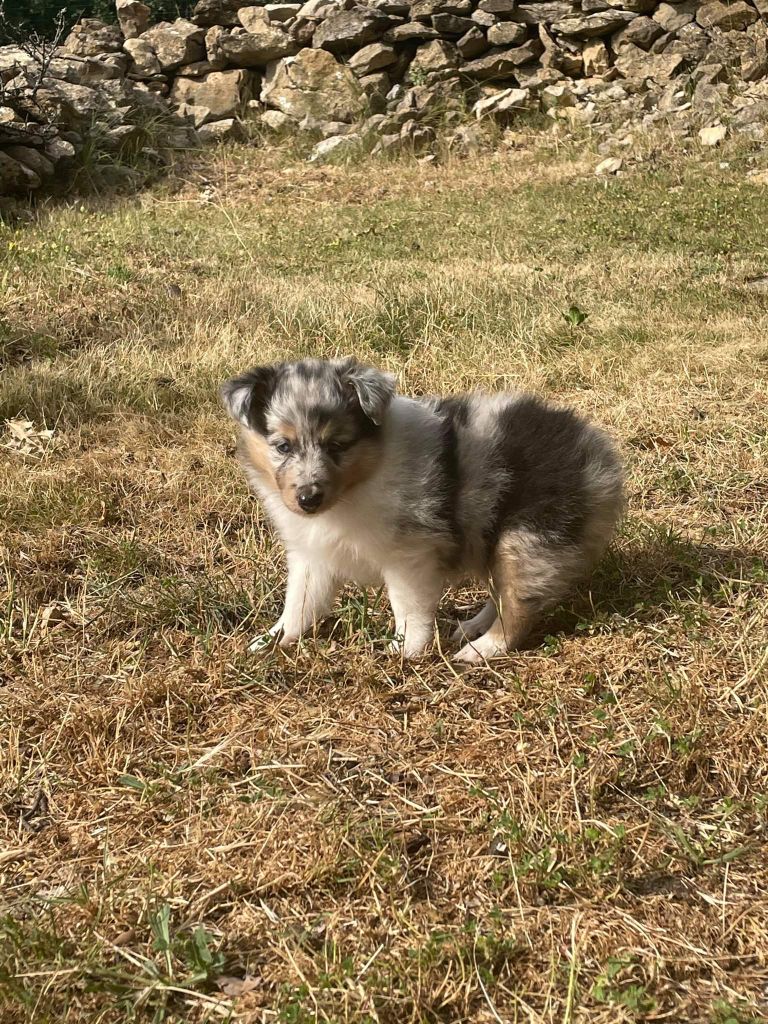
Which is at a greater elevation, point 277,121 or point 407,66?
point 407,66

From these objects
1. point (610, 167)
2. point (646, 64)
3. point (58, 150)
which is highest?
point (58, 150)

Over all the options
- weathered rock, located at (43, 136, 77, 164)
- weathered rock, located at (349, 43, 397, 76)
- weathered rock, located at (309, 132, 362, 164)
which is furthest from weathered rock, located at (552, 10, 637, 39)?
weathered rock, located at (43, 136, 77, 164)

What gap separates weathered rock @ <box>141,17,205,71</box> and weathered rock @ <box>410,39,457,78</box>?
3257 millimetres

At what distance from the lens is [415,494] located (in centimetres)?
349

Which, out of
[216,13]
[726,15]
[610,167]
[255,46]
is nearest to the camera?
[610,167]

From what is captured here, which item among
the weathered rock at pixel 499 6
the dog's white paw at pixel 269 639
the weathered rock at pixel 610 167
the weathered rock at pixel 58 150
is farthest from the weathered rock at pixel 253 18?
the dog's white paw at pixel 269 639

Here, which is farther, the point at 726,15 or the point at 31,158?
the point at 726,15

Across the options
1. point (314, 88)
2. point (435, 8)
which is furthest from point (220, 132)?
point (435, 8)

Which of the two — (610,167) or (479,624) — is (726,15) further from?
(479,624)

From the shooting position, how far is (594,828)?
2.66m

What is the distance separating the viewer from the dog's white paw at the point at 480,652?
3.60m

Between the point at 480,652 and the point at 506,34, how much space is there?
13.2 metres

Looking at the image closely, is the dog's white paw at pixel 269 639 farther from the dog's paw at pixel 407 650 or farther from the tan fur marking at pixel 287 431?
the tan fur marking at pixel 287 431

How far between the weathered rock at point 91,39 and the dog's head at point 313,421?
1277cm
